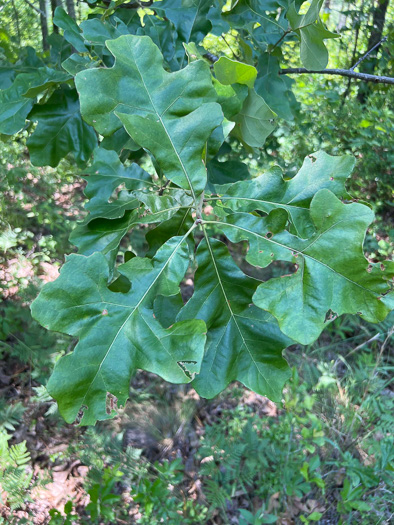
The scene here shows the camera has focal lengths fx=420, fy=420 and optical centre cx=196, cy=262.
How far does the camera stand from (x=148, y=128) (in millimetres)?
816

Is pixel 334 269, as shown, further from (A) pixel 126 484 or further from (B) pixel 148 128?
(A) pixel 126 484

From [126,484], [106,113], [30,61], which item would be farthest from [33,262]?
[106,113]

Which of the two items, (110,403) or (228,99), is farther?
(228,99)

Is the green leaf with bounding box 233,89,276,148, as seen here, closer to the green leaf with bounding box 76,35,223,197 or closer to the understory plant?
the understory plant

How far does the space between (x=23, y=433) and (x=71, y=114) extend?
1.85 m

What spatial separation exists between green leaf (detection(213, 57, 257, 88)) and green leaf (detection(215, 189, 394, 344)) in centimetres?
32

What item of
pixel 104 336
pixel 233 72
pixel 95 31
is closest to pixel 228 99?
pixel 233 72

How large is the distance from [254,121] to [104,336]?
623 millimetres

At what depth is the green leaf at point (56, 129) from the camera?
1255mm

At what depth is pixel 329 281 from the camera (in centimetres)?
76

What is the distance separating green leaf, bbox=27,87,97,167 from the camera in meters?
1.25

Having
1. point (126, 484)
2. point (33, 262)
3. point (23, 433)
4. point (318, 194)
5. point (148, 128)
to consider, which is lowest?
point (126, 484)

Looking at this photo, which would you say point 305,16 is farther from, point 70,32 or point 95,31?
point 70,32

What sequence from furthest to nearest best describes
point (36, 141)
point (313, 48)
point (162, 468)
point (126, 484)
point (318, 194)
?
point (126, 484)
point (162, 468)
point (36, 141)
point (313, 48)
point (318, 194)
